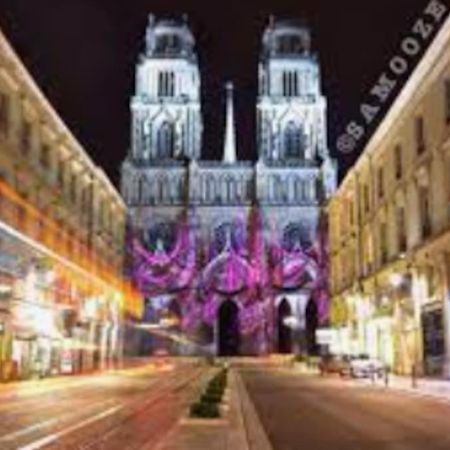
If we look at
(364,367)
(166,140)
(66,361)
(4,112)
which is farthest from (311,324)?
(4,112)

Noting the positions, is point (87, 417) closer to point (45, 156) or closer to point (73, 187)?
A: point (45, 156)

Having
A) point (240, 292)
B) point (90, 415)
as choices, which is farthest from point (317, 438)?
point (240, 292)

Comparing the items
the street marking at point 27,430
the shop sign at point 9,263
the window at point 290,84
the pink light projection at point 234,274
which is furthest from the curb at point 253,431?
the window at point 290,84

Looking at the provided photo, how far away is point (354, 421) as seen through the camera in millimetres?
19781

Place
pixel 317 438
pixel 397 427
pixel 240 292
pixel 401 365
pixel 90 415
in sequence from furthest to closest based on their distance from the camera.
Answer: pixel 240 292 → pixel 401 365 → pixel 90 415 → pixel 397 427 → pixel 317 438

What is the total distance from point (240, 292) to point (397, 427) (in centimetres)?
8509

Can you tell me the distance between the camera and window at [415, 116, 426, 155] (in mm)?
43250

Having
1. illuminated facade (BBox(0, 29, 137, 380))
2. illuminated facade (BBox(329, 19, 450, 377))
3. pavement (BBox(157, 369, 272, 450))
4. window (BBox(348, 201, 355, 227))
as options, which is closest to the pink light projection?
illuminated facade (BBox(0, 29, 137, 380))

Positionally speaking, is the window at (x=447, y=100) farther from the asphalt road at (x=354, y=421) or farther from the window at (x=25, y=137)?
the window at (x=25, y=137)

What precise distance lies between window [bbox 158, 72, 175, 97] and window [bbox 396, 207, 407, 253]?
6407cm

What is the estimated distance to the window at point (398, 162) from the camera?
47906 millimetres

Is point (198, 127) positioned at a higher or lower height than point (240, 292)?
higher

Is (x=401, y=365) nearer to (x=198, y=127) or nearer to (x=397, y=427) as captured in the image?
(x=397, y=427)

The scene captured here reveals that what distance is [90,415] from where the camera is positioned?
21578 millimetres
